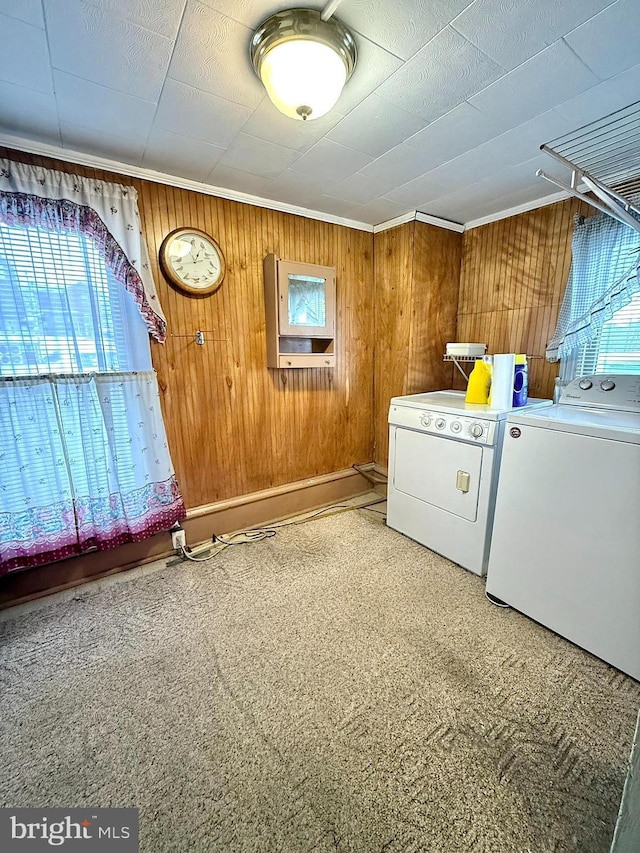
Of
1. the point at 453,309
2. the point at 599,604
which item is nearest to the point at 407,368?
the point at 453,309

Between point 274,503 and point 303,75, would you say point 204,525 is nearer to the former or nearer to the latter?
point 274,503

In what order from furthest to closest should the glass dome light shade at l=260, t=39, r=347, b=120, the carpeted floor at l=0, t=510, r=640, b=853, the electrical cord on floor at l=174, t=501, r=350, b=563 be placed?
1. the electrical cord on floor at l=174, t=501, r=350, b=563
2. the glass dome light shade at l=260, t=39, r=347, b=120
3. the carpeted floor at l=0, t=510, r=640, b=853

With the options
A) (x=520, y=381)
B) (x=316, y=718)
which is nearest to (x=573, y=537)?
(x=520, y=381)

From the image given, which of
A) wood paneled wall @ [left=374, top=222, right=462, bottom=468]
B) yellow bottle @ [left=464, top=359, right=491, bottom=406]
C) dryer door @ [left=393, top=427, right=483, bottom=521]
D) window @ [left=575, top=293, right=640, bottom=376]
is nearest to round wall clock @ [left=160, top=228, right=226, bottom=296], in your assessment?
wood paneled wall @ [left=374, top=222, right=462, bottom=468]

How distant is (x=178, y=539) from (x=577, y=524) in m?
2.17

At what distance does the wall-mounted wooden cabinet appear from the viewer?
2.35 metres

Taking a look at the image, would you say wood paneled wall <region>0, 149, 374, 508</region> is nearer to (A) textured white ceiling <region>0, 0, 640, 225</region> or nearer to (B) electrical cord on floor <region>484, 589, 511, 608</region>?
(A) textured white ceiling <region>0, 0, 640, 225</region>

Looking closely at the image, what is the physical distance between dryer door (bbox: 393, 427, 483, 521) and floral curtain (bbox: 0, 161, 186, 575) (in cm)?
153

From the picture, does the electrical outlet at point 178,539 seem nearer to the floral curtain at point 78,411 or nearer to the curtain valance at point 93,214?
the floral curtain at point 78,411

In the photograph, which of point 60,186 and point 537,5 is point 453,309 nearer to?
point 537,5

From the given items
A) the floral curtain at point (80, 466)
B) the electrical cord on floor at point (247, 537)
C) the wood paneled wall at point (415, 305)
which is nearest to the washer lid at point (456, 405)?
the wood paneled wall at point (415, 305)

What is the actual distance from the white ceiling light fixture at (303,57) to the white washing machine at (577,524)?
151 centimetres

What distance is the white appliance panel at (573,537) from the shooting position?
135 centimetres

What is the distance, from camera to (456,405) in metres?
2.18
